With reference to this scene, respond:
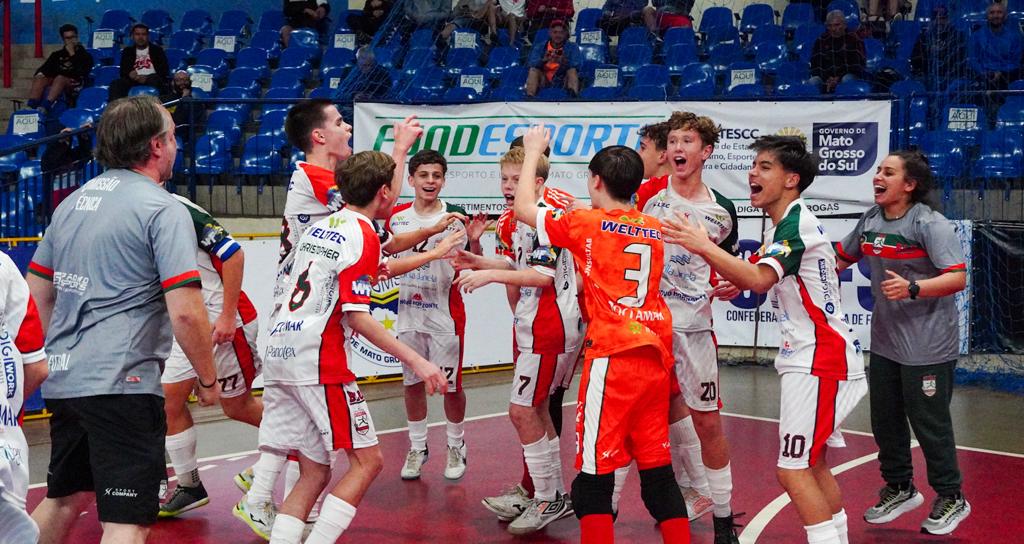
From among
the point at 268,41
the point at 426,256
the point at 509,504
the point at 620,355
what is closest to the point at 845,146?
the point at 509,504

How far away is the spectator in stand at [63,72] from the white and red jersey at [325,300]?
12844 millimetres

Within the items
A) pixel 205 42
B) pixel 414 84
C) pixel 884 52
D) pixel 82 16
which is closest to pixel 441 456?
pixel 414 84

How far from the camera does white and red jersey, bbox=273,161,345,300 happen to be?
5664 mm

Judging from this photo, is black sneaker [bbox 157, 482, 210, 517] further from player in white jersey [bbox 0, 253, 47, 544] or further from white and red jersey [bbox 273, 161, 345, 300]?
player in white jersey [bbox 0, 253, 47, 544]

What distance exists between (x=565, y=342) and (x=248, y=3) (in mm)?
14219

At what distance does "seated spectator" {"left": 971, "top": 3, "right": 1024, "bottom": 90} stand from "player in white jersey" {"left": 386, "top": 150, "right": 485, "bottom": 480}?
25.0 ft

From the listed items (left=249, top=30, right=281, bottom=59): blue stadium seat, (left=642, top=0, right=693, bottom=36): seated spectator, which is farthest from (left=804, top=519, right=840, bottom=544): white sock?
(left=249, top=30, right=281, bottom=59): blue stadium seat

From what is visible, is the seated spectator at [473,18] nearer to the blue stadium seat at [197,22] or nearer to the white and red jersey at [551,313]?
the blue stadium seat at [197,22]

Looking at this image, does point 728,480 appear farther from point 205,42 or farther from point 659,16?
point 205,42

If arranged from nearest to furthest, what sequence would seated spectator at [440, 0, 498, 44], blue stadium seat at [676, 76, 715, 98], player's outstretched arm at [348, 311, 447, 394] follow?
player's outstretched arm at [348, 311, 447, 394]
blue stadium seat at [676, 76, 715, 98]
seated spectator at [440, 0, 498, 44]

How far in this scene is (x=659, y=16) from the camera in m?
14.4

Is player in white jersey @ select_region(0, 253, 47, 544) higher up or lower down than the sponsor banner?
lower down

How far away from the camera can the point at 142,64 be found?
48.9 ft

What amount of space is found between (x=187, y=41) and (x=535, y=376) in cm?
1301
